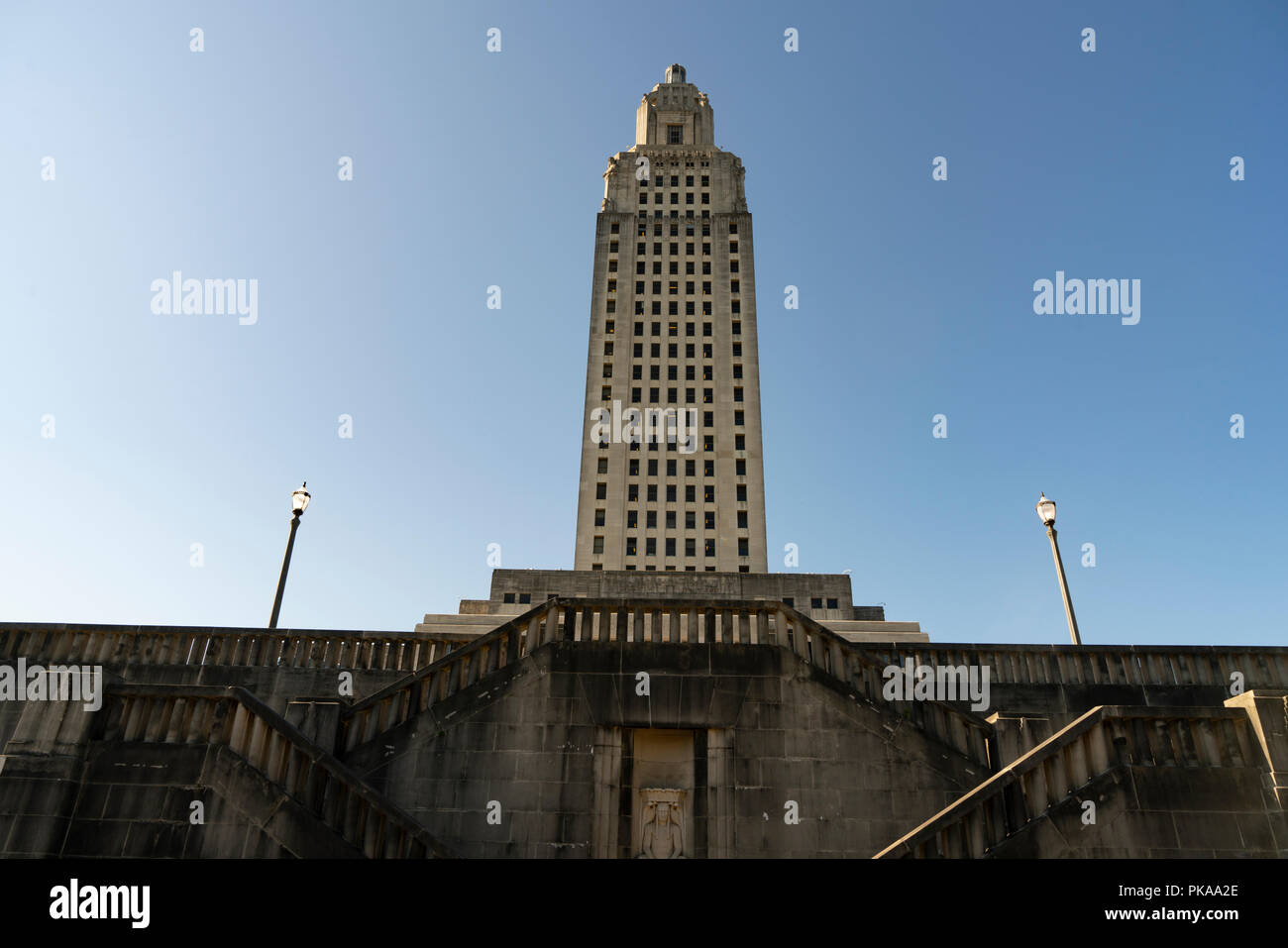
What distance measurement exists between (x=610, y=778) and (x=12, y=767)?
299 inches

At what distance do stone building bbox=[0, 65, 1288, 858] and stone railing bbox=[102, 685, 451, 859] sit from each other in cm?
3

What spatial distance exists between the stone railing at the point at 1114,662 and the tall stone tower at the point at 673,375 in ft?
164

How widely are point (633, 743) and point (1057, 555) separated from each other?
1304 cm

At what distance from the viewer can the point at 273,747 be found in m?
9.75

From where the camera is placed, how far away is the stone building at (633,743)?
30.9 feet

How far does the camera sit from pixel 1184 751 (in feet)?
33.4

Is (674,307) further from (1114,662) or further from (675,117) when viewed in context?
(1114,662)

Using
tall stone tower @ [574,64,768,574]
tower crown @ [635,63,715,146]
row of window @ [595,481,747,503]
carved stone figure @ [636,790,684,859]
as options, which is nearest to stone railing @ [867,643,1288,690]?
carved stone figure @ [636,790,684,859]

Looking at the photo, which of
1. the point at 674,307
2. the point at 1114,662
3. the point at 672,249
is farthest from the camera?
the point at 672,249

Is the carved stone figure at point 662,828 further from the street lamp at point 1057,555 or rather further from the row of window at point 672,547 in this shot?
the row of window at point 672,547
